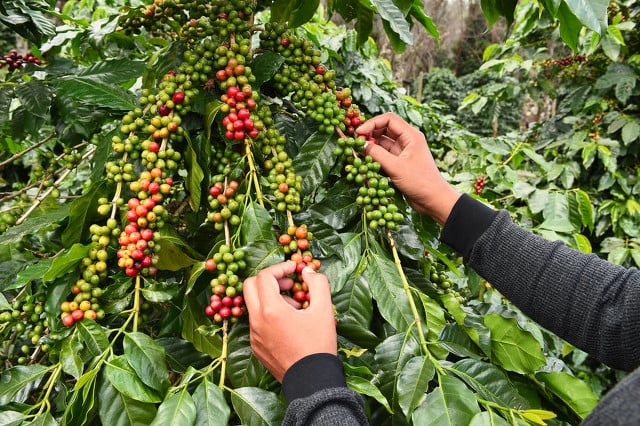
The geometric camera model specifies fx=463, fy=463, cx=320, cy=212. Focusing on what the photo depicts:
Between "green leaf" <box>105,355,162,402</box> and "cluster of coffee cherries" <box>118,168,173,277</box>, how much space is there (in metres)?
0.17

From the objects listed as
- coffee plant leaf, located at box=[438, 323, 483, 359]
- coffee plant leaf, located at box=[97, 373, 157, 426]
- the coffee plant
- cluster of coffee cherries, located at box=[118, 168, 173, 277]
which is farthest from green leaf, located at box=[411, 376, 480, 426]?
cluster of coffee cherries, located at box=[118, 168, 173, 277]

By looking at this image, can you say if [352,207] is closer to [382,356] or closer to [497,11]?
[382,356]

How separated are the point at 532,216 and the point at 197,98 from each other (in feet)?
6.81

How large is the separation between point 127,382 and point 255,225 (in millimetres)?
364

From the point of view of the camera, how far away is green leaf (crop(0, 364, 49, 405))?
87cm

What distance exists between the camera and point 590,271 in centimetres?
112

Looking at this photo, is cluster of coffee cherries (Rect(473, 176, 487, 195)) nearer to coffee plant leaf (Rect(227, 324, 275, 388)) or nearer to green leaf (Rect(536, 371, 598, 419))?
green leaf (Rect(536, 371, 598, 419))

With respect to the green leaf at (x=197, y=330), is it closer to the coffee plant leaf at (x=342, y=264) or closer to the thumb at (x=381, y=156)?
the coffee plant leaf at (x=342, y=264)

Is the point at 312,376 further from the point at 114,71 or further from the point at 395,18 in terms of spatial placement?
the point at 114,71

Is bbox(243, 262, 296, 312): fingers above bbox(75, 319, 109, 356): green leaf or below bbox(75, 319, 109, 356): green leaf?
above

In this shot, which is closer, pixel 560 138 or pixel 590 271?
pixel 590 271

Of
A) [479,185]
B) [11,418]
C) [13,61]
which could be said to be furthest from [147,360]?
[479,185]

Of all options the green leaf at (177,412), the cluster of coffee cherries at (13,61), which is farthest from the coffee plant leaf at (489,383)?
the cluster of coffee cherries at (13,61)

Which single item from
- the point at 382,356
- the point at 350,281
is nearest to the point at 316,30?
the point at 350,281
